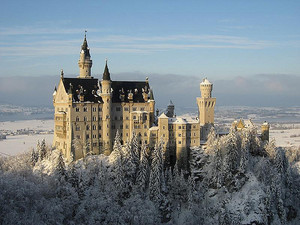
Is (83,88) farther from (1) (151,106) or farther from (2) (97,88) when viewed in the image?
(1) (151,106)

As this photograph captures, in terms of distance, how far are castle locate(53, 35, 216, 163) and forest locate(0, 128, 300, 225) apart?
3048mm

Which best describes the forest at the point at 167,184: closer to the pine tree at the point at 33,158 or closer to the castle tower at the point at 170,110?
the pine tree at the point at 33,158

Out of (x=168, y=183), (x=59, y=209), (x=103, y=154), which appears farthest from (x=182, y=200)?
(x=59, y=209)

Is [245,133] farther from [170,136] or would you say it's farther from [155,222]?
[155,222]

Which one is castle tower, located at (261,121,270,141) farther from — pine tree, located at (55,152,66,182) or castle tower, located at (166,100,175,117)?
pine tree, located at (55,152,66,182)

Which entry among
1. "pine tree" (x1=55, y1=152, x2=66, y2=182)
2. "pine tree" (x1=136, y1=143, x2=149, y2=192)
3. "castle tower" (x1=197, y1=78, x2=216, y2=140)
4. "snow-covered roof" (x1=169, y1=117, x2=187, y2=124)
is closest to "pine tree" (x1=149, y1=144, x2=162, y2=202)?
"pine tree" (x1=136, y1=143, x2=149, y2=192)

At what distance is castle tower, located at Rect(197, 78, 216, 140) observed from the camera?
111m

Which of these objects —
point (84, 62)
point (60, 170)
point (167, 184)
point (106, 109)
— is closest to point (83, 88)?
point (106, 109)

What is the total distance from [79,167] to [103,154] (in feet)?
25.3

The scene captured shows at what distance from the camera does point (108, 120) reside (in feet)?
323

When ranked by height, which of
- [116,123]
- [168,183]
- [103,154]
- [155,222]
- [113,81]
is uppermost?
[113,81]

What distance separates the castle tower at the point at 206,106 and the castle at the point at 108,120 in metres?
8.60

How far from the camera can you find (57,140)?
103312 mm

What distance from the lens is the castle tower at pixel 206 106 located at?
4357 inches
